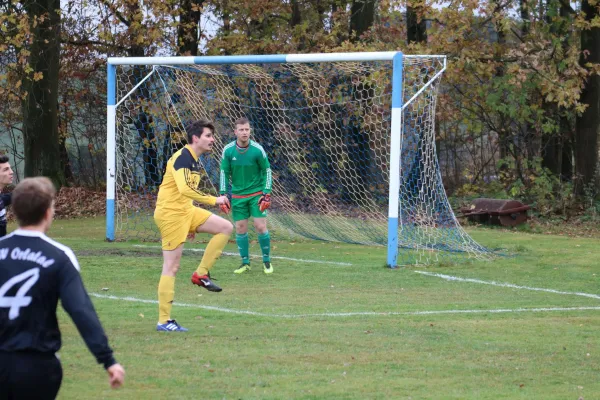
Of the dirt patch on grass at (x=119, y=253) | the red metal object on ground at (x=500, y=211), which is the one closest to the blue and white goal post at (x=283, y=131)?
the dirt patch on grass at (x=119, y=253)

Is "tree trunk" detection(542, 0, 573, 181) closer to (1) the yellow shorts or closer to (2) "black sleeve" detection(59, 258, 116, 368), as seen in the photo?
(1) the yellow shorts

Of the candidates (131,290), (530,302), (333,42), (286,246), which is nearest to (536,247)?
(286,246)

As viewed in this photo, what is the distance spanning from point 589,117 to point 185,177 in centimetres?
1641

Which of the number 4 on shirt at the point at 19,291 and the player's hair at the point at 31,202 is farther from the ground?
the player's hair at the point at 31,202

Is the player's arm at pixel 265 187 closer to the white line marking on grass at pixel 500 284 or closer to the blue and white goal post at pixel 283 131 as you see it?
the white line marking on grass at pixel 500 284

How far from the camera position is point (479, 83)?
2420 centimetres

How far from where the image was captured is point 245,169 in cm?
1233

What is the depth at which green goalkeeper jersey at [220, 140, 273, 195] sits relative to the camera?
12273 mm

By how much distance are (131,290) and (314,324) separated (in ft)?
9.82

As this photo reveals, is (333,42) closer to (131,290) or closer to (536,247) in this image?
(536,247)

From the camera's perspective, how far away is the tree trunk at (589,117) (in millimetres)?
22094

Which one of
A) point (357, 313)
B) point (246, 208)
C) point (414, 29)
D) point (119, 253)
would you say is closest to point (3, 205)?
point (357, 313)

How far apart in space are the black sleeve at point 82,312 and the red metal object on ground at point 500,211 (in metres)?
16.3

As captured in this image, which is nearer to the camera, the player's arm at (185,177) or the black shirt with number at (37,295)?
the black shirt with number at (37,295)
